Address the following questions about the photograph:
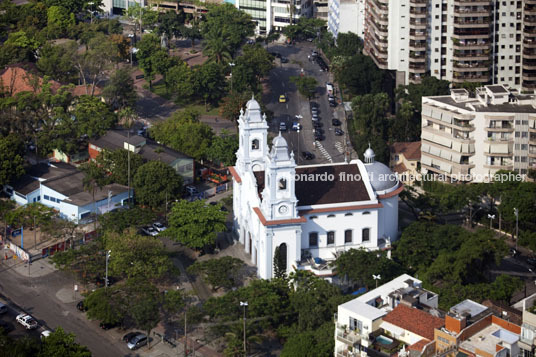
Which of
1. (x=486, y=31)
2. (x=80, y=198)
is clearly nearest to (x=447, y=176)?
(x=486, y=31)

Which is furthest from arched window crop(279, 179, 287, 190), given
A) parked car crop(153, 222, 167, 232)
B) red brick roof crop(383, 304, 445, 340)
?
red brick roof crop(383, 304, 445, 340)

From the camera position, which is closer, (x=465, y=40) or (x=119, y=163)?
(x=119, y=163)

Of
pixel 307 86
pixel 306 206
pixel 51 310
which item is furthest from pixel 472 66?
pixel 51 310

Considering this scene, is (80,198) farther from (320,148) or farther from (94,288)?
(320,148)

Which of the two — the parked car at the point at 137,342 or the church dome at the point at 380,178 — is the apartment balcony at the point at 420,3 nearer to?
the church dome at the point at 380,178

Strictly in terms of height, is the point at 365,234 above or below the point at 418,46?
below

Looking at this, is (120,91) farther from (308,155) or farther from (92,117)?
(308,155)

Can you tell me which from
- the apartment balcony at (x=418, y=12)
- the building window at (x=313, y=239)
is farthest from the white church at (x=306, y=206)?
the apartment balcony at (x=418, y=12)

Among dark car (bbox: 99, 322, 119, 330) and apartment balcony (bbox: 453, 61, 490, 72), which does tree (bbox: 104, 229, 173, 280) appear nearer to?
dark car (bbox: 99, 322, 119, 330)
